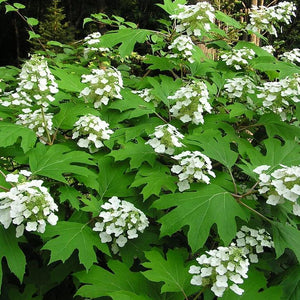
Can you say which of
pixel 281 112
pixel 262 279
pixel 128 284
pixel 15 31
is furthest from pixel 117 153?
pixel 15 31

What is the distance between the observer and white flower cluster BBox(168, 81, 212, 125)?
102 inches

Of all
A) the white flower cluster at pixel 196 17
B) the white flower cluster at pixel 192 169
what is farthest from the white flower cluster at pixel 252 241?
the white flower cluster at pixel 196 17

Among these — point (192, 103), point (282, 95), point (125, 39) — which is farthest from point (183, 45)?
point (282, 95)

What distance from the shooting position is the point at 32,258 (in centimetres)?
274

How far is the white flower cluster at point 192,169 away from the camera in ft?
7.01

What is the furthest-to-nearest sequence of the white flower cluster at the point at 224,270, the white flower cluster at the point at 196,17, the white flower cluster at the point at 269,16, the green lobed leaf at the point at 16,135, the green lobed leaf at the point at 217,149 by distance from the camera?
1. the white flower cluster at the point at 269,16
2. the white flower cluster at the point at 196,17
3. the green lobed leaf at the point at 217,149
4. the green lobed leaf at the point at 16,135
5. the white flower cluster at the point at 224,270

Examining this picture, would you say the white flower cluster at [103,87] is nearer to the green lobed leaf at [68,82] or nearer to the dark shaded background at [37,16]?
the green lobed leaf at [68,82]

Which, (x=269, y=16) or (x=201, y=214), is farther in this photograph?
(x=269, y=16)

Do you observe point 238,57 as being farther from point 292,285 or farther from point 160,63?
point 292,285

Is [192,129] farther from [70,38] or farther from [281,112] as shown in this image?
[70,38]

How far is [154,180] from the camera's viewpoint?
2.22m

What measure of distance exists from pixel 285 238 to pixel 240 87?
148 cm

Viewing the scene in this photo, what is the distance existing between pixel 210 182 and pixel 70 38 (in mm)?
10216

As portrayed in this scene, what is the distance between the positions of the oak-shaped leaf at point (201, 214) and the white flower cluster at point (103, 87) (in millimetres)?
1055
